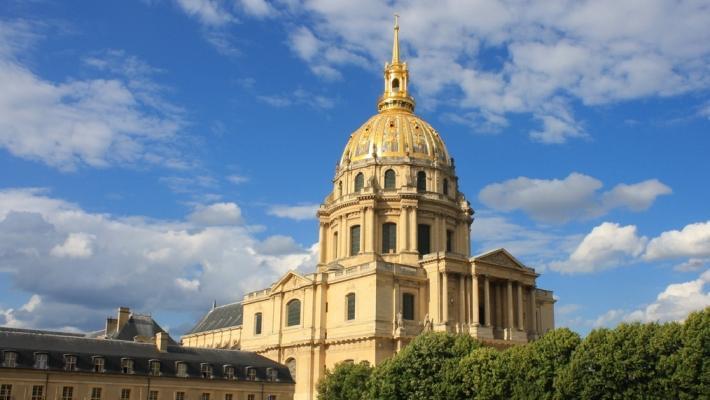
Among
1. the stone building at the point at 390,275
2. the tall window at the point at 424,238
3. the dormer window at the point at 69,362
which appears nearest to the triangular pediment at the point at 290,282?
the stone building at the point at 390,275

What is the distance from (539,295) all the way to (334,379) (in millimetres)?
30824

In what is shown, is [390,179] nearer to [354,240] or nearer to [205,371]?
[354,240]

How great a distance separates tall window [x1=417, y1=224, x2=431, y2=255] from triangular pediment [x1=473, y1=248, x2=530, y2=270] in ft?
26.1

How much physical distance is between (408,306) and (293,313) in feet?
43.7

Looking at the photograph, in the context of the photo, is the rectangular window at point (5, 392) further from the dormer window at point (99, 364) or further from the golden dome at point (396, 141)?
the golden dome at point (396, 141)

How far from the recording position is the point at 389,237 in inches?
3127

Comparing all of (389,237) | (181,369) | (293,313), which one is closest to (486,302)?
(389,237)

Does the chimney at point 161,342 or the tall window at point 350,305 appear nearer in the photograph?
the chimney at point 161,342

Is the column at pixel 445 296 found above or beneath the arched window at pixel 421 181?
beneath

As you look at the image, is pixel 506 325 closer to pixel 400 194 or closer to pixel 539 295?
pixel 539 295

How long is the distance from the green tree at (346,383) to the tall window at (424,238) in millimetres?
21062

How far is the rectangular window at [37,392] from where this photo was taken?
57125 millimetres

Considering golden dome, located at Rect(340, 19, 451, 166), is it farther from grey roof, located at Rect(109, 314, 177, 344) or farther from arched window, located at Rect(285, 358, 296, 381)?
grey roof, located at Rect(109, 314, 177, 344)

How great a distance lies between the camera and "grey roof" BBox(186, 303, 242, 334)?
98312 mm
